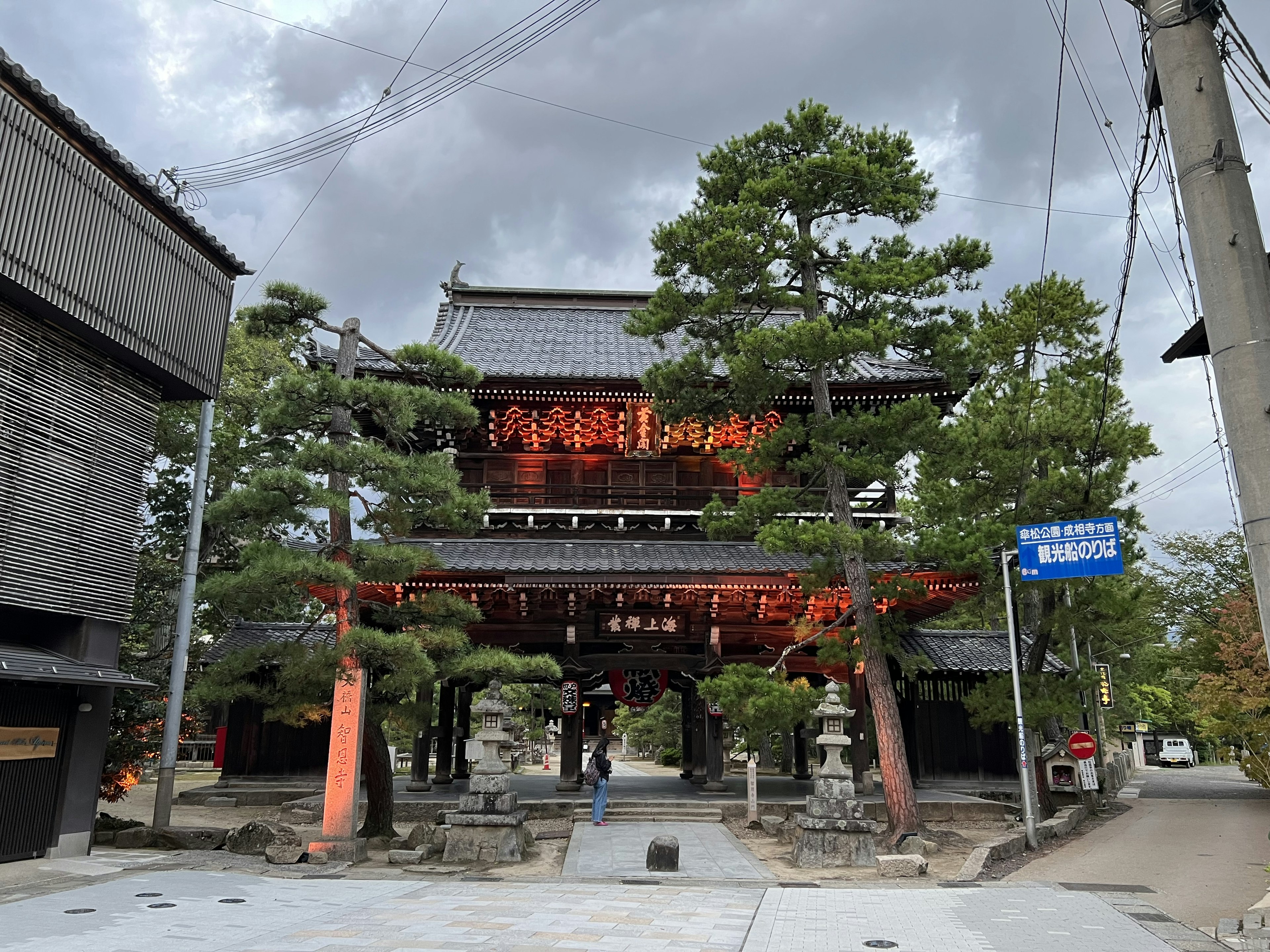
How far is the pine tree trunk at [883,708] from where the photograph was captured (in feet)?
47.3

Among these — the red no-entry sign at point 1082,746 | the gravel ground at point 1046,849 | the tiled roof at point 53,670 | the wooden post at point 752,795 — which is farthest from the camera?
the red no-entry sign at point 1082,746

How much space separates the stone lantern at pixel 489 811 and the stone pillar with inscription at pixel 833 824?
4.78 meters

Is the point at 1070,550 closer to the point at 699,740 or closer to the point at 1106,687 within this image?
the point at 1106,687

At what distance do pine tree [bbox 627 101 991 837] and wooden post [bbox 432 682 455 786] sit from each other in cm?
1167

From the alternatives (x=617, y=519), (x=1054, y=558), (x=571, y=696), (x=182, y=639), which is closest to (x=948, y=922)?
(x=1054, y=558)

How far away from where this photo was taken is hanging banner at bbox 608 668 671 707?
2222cm

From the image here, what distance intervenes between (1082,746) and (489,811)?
13.0m

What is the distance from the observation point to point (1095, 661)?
32812 mm

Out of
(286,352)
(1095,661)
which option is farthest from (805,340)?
(1095,661)

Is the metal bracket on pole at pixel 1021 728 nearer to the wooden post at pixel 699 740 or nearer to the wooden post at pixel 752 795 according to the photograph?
the wooden post at pixel 752 795

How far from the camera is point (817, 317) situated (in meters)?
15.3

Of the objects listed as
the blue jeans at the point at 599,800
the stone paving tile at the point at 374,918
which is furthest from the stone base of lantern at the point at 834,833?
the blue jeans at the point at 599,800

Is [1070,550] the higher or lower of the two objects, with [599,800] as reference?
higher

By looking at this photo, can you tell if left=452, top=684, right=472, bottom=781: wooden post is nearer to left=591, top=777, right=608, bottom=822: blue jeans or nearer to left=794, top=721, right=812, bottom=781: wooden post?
left=591, top=777, right=608, bottom=822: blue jeans
